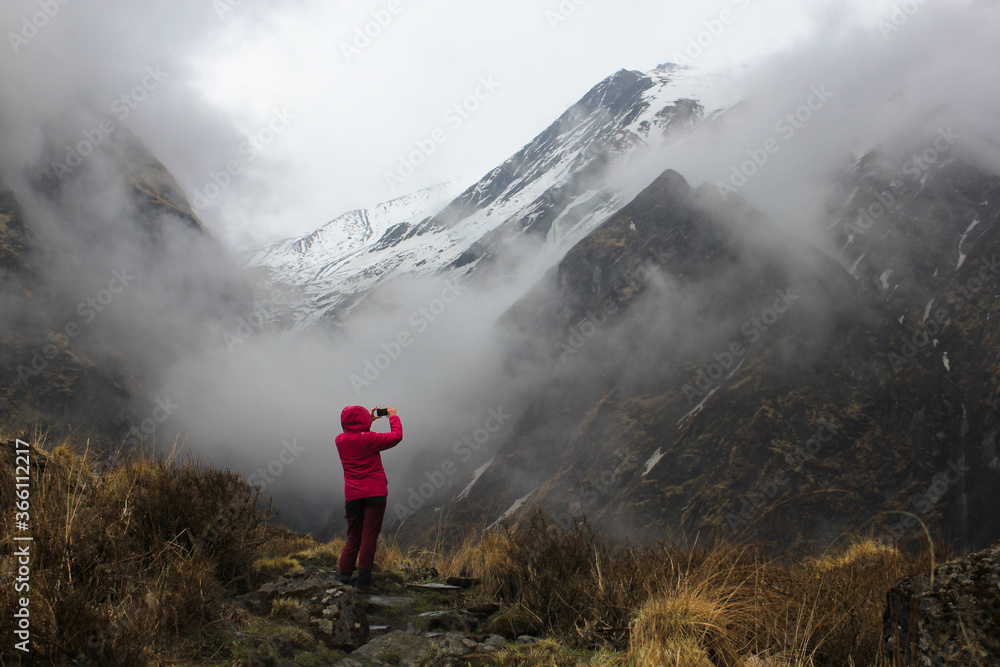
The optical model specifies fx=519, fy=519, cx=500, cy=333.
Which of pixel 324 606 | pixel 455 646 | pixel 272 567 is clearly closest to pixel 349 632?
pixel 324 606

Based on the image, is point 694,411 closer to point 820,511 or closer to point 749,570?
point 820,511

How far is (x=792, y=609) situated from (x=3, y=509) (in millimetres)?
5465

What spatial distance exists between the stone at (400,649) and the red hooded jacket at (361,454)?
8.20 ft

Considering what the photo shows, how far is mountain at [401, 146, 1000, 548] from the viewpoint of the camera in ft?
273

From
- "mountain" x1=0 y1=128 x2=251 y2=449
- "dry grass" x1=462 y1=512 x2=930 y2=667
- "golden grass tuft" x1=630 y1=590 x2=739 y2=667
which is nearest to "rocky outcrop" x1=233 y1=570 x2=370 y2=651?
"dry grass" x1=462 y1=512 x2=930 y2=667

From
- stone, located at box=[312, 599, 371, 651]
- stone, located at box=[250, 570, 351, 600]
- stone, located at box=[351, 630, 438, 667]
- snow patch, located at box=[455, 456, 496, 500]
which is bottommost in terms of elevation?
snow patch, located at box=[455, 456, 496, 500]

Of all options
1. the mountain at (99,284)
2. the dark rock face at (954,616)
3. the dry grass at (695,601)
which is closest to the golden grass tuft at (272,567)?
the dry grass at (695,601)

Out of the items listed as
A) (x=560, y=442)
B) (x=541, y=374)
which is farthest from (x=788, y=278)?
(x=541, y=374)

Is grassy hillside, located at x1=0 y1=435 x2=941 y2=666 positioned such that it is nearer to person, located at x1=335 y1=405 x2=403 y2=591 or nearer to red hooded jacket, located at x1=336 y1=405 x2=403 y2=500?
person, located at x1=335 y1=405 x2=403 y2=591

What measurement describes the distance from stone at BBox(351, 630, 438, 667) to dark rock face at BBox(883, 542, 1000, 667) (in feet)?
9.60

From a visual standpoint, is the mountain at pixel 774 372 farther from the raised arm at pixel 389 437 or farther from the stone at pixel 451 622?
the stone at pixel 451 622

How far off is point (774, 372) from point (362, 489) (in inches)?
4195

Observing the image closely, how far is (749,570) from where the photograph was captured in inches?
184

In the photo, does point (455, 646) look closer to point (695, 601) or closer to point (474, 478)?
point (695, 601)
